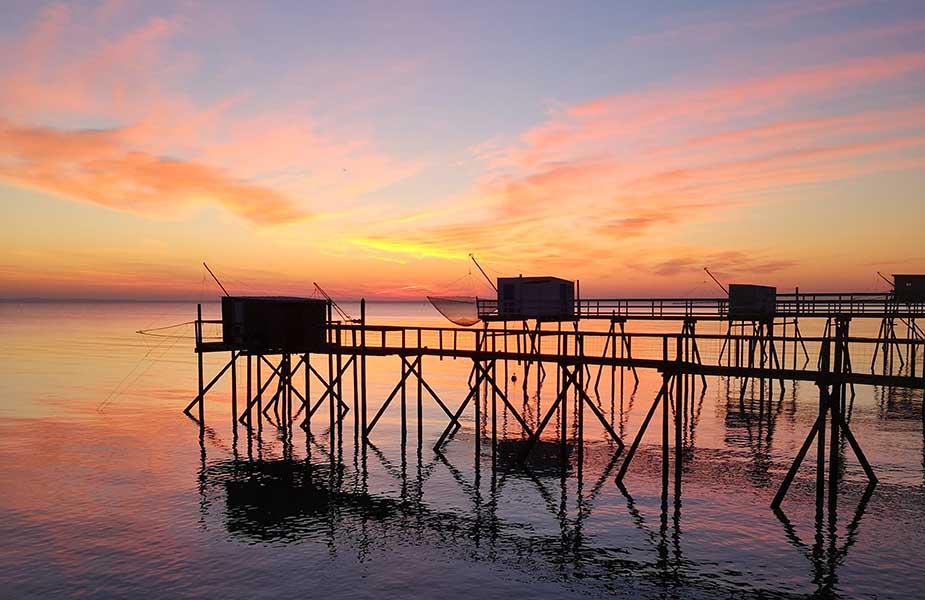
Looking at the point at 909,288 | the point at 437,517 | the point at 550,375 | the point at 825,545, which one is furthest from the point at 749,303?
the point at 437,517

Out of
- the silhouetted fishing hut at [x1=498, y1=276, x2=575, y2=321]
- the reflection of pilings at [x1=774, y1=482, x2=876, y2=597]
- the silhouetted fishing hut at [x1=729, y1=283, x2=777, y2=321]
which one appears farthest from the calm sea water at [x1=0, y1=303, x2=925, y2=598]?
the silhouetted fishing hut at [x1=729, y1=283, x2=777, y2=321]

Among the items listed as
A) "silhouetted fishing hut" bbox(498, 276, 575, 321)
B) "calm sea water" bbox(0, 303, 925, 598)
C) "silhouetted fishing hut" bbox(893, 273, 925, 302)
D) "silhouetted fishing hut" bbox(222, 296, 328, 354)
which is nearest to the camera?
"calm sea water" bbox(0, 303, 925, 598)

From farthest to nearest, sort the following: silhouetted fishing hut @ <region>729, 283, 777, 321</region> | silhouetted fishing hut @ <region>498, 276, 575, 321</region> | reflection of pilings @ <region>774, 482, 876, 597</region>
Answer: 1. silhouetted fishing hut @ <region>729, 283, 777, 321</region>
2. silhouetted fishing hut @ <region>498, 276, 575, 321</region>
3. reflection of pilings @ <region>774, 482, 876, 597</region>

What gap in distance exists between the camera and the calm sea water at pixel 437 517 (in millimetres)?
18406

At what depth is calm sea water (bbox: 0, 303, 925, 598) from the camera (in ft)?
60.4

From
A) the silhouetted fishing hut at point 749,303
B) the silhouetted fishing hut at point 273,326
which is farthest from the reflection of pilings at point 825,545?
the silhouetted fishing hut at point 749,303

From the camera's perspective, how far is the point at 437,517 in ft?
77.0

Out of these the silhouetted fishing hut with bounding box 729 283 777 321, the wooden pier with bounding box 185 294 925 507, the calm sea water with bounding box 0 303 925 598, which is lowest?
the calm sea water with bounding box 0 303 925 598

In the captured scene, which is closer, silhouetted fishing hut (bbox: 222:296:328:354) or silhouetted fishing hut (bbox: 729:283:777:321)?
silhouetted fishing hut (bbox: 222:296:328:354)

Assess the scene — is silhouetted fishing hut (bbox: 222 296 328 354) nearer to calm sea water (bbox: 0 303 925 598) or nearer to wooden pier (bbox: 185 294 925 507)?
wooden pier (bbox: 185 294 925 507)

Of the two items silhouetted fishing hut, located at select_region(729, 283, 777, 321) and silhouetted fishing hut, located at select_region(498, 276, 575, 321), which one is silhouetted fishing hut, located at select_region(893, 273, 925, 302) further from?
silhouetted fishing hut, located at select_region(498, 276, 575, 321)

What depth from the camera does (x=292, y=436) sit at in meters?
37.5

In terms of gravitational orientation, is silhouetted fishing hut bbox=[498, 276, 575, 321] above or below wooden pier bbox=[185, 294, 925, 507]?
above

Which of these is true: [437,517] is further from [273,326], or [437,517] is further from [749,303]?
[749,303]
